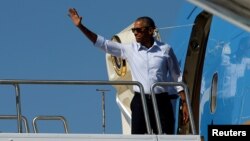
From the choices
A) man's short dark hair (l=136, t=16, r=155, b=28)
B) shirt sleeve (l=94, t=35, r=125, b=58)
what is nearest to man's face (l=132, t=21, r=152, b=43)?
man's short dark hair (l=136, t=16, r=155, b=28)

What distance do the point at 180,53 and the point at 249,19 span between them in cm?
1412

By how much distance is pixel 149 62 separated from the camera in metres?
9.05

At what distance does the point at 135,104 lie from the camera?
8.85 m

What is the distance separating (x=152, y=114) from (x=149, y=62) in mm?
769

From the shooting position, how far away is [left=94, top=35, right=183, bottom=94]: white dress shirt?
29.5 ft

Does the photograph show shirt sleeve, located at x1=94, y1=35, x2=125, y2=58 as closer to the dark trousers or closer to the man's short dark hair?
the man's short dark hair

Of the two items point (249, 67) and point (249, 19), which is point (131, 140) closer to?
point (249, 67)

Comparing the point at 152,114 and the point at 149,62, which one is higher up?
the point at 149,62

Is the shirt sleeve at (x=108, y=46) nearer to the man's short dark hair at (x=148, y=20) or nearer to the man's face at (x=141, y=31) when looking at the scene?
the man's face at (x=141, y=31)

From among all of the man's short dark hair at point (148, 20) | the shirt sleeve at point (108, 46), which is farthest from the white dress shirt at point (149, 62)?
the man's short dark hair at point (148, 20)

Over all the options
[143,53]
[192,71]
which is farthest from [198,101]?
[143,53]

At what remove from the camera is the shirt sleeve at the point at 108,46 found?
9273 mm

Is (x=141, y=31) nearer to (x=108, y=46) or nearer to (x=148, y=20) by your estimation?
(x=148, y=20)

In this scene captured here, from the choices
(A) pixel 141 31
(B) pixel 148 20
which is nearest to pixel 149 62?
(A) pixel 141 31
